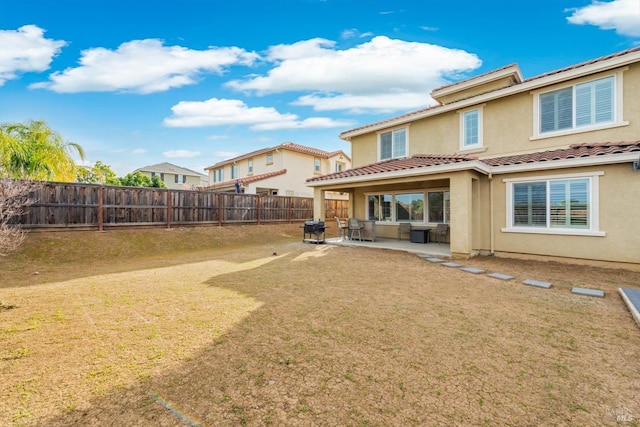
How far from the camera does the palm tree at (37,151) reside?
1538cm

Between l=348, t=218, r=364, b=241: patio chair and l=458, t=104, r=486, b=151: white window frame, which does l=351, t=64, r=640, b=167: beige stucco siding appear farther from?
l=348, t=218, r=364, b=241: patio chair

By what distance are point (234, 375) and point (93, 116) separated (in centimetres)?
2228

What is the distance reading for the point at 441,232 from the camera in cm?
1293

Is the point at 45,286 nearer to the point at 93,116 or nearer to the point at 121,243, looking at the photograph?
the point at 121,243

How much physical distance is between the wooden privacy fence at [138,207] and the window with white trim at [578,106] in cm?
1505

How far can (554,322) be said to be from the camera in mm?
4570

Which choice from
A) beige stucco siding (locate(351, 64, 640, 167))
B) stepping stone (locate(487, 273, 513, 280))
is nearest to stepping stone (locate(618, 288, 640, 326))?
stepping stone (locate(487, 273, 513, 280))

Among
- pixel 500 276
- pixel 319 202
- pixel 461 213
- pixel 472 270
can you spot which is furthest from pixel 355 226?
pixel 500 276

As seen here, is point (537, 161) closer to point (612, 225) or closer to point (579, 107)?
point (612, 225)

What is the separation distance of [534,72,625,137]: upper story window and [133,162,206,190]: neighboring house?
42.2m

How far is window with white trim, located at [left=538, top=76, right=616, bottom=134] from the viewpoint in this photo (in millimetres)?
9195

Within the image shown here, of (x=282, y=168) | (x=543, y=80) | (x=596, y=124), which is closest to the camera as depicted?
(x=596, y=124)

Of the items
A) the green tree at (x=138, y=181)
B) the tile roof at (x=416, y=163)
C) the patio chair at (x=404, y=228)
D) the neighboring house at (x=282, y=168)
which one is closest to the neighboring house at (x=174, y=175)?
the green tree at (x=138, y=181)

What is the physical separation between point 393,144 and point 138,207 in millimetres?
12786
